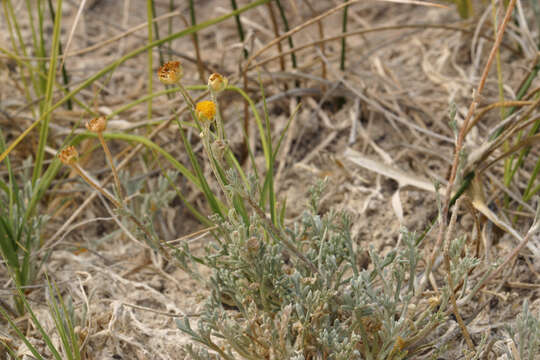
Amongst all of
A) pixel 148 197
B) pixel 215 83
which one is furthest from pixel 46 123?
pixel 215 83

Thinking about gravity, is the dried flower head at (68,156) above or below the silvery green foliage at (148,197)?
above

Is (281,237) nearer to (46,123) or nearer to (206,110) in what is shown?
(206,110)

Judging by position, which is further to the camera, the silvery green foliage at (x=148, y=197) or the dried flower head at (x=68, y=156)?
the silvery green foliage at (x=148, y=197)

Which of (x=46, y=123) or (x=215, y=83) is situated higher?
(x=215, y=83)

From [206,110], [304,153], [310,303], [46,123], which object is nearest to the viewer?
[206,110]

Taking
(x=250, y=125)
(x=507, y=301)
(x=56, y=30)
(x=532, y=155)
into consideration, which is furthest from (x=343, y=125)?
(x=56, y=30)

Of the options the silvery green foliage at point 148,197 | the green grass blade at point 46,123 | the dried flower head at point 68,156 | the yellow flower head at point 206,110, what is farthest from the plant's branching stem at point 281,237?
the green grass blade at point 46,123

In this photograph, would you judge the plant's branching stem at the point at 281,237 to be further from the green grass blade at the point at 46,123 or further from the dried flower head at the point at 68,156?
the green grass blade at the point at 46,123

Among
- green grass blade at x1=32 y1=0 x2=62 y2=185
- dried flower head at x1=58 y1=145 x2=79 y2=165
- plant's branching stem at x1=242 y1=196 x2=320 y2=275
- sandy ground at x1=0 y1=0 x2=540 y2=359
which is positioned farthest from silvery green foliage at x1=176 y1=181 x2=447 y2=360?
green grass blade at x1=32 y1=0 x2=62 y2=185

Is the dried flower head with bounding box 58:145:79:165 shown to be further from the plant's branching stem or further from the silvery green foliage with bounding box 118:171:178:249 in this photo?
the silvery green foliage with bounding box 118:171:178:249
